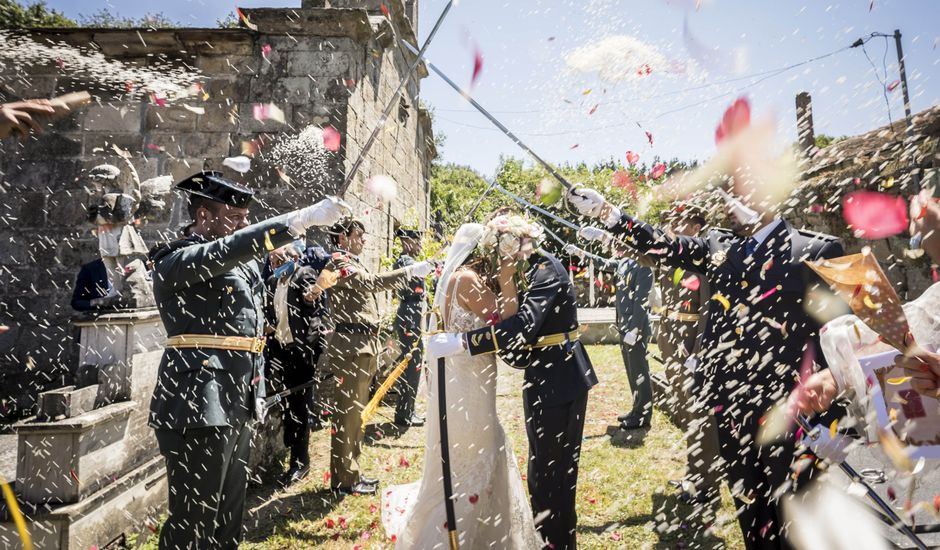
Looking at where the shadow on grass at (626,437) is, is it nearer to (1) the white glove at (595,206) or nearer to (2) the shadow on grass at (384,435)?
(2) the shadow on grass at (384,435)

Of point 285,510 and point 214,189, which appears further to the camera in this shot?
point 285,510

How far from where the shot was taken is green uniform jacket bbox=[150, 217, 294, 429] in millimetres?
2758

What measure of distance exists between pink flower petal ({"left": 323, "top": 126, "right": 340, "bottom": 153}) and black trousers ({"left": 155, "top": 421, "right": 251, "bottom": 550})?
15.9 feet

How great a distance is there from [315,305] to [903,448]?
16.4ft

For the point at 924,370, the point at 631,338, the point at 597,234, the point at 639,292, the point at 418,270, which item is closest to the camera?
the point at 924,370

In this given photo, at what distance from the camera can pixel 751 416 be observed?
9.85ft

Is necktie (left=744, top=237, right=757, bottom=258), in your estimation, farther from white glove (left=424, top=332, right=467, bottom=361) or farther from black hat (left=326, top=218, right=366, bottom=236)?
black hat (left=326, top=218, right=366, bottom=236)

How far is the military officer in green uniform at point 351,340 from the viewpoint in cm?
486

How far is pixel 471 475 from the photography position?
3332mm

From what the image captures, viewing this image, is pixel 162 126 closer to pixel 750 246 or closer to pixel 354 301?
pixel 354 301

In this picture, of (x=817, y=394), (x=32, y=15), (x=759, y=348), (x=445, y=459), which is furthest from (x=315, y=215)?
(x=32, y=15)

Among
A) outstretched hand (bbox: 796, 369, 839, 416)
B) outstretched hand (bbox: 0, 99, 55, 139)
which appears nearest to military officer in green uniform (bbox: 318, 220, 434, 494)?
outstretched hand (bbox: 0, 99, 55, 139)

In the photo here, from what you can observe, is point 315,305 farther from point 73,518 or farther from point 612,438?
point 612,438

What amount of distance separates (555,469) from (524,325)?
947 millimetres
